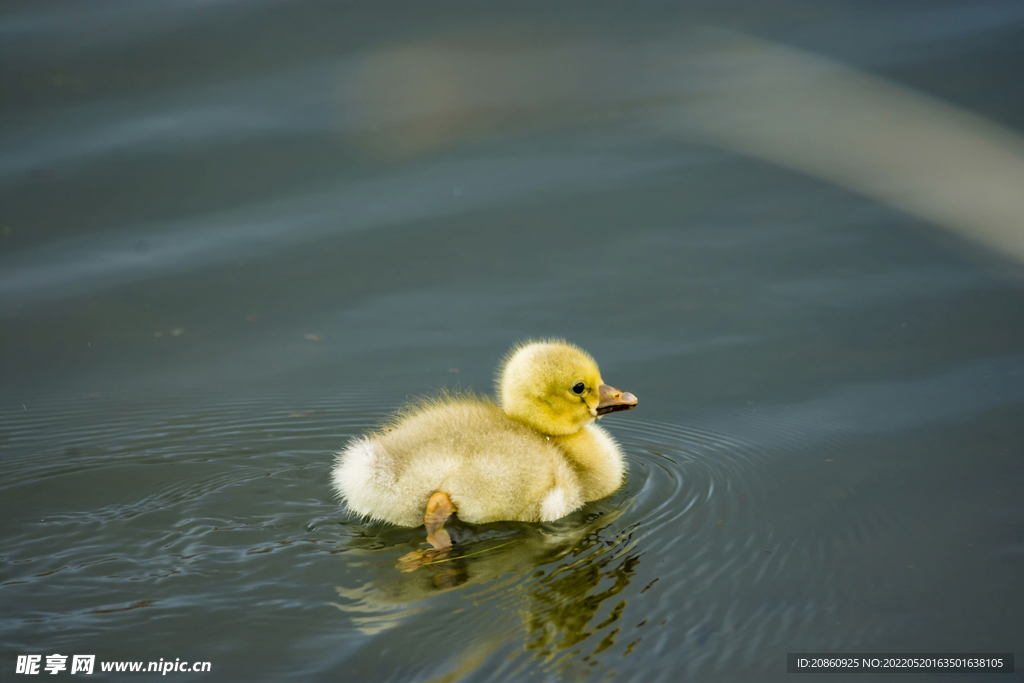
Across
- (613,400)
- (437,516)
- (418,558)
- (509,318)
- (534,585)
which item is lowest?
(534,585)

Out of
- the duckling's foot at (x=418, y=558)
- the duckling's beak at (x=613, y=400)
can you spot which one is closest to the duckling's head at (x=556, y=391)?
the duckling's beak at (x=613, y=400)

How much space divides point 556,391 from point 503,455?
367 millimetres

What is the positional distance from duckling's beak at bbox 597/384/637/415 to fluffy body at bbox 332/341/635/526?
27 millimetres

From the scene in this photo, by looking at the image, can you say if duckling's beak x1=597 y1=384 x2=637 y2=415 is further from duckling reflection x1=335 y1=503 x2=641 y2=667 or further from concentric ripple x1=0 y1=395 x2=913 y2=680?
duckling reflection x1=335 y1=503 x2=641 y2=667

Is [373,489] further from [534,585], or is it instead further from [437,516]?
[534,585]

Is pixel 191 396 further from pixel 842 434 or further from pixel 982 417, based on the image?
pixel 982 417

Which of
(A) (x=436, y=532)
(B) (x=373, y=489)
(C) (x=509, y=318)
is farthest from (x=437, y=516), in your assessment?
(C) (x=509, y=318)

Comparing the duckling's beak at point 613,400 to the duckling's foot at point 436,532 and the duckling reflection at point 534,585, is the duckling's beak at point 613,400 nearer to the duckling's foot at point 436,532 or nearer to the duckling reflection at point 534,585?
the duckling reflection at point 534,585

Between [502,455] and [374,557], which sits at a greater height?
[502,455]

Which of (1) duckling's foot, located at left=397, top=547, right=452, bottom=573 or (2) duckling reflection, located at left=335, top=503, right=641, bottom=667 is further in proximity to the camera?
(1) duckling's foot, located at left=397, top=547, right=452, bottom=573

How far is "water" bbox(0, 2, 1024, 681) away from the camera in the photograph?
2.35 metres

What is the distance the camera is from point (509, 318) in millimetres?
4078

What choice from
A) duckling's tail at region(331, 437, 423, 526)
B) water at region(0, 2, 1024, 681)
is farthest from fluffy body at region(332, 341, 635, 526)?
water at region(0, 2, 1024, 681)

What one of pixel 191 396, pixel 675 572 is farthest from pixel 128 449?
pixel 675 572
